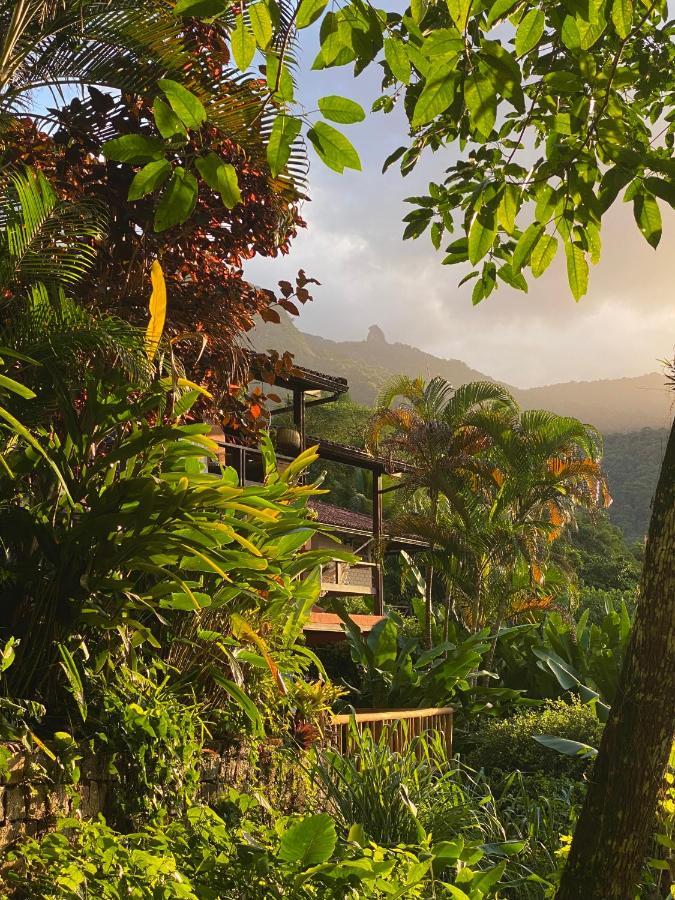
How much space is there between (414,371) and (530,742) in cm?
8021

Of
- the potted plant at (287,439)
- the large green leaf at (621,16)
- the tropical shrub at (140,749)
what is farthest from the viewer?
the potted plant at (287,439)

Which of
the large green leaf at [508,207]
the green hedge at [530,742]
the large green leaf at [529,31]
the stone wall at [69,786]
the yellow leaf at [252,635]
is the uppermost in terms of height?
the large green leaf at [529,31]

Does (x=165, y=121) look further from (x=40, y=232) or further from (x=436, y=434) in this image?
(x=436, y=434)

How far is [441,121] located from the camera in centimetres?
377

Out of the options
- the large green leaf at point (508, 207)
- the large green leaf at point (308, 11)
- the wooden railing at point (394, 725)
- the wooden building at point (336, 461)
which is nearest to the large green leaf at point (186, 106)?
the large green leaf at point (308, 11)

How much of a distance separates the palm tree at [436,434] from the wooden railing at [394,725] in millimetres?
5830

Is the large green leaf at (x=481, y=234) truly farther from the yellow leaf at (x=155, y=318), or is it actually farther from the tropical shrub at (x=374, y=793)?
the tropical shrub at (x=374, y=793)

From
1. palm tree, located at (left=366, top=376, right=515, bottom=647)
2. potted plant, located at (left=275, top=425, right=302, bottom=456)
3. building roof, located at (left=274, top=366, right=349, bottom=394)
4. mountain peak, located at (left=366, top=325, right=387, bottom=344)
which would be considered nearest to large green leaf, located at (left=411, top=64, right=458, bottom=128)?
Answer: building roof, located at (left=274, top=366, right=349, bottom=394)

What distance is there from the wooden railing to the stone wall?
84 cm

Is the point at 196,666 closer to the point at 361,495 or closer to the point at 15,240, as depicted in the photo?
the point at 15,240

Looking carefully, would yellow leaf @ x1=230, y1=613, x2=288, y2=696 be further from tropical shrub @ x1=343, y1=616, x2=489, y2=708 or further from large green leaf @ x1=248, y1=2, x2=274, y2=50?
tropical shrub @ x1=343, y1=616, x2=489, y2=708

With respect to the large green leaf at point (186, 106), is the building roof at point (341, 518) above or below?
below

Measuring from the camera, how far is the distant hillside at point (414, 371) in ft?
301

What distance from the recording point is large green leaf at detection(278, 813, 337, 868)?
96.8 inches
